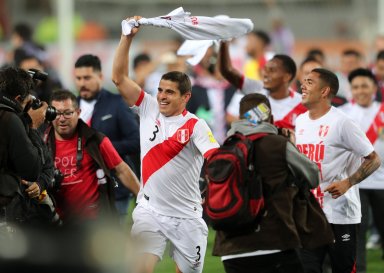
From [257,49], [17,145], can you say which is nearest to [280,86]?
[17,145]

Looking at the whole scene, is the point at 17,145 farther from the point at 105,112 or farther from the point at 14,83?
the point at 105,112

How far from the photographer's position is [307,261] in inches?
368

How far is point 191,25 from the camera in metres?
9.34

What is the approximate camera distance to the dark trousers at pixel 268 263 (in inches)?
305

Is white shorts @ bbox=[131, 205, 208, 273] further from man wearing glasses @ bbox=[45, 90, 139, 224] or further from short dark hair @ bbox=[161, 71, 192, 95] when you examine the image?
short dark hair @ bbox=[161, 71, 192, 95]

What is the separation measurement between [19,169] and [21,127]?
0.31 metres

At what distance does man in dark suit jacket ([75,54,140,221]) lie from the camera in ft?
36.6

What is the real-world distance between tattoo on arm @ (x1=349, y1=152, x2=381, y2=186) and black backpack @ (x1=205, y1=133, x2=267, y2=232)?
1.82 meters

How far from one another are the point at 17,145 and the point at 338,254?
317 cm

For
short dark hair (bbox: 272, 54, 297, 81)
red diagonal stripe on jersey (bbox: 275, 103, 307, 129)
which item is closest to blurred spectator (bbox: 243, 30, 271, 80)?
short dark hair (bbox: 272, 54, 297, 81)

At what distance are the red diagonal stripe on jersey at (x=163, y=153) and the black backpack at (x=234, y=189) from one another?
1477 millimetres

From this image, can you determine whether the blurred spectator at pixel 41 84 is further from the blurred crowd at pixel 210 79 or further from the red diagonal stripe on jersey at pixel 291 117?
the red diagonal stripe on jersey at pixel 291 117

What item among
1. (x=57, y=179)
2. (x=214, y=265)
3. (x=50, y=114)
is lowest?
(x=214, y=265)

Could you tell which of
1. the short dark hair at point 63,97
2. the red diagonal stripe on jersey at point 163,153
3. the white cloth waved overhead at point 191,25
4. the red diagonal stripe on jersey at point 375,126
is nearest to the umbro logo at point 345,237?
Answer: the red diagonal stripe on jersey at point 163,153
